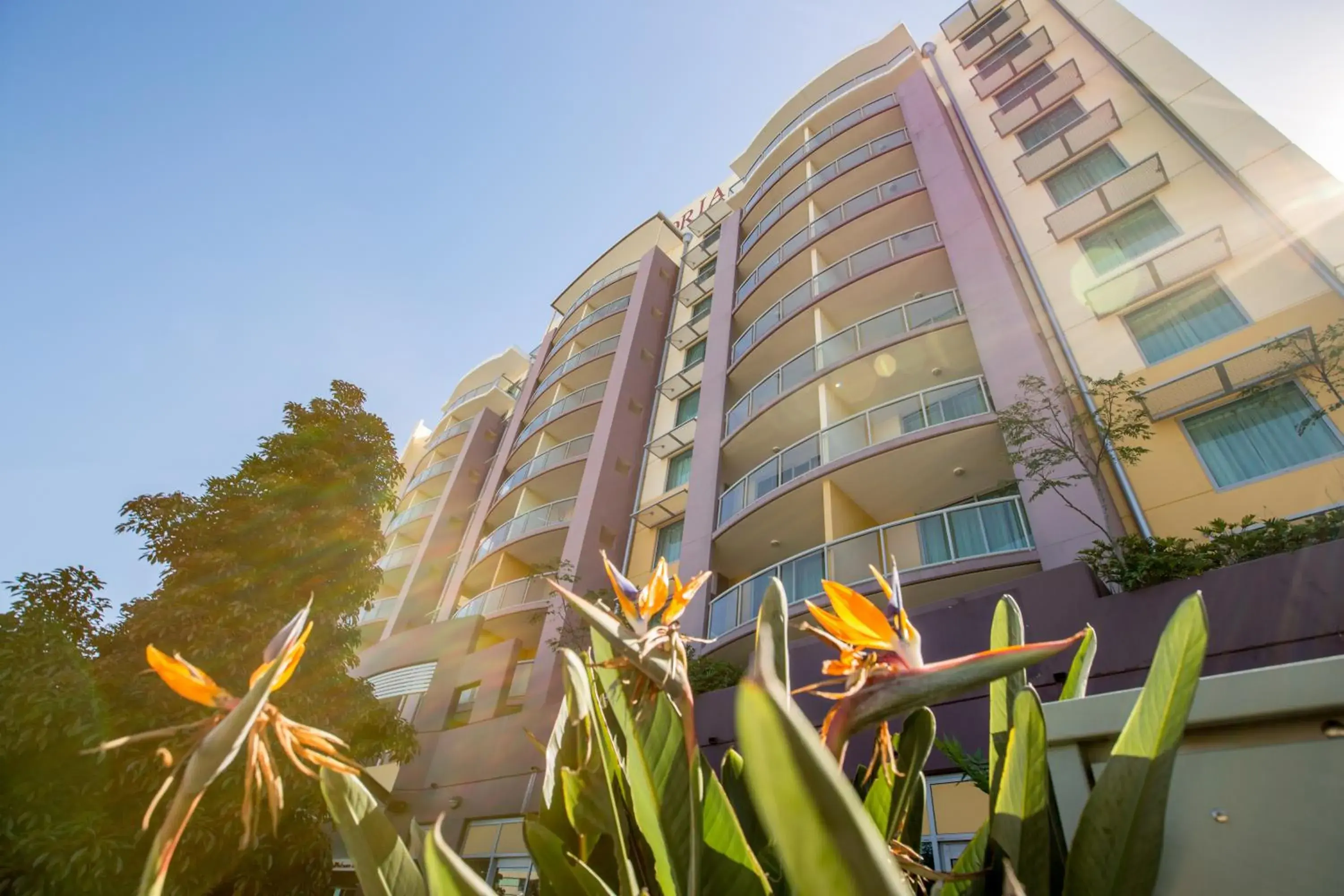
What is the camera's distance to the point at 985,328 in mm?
11070

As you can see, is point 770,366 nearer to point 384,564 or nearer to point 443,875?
point 443,875

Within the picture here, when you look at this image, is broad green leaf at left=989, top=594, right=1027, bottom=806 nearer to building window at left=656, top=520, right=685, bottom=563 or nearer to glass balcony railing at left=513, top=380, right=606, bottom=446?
building window at left=656, top=520, right=685, bottom=563

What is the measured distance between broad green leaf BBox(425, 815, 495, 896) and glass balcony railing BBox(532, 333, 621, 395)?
832 inches

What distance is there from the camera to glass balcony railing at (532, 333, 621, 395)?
22.1 meters

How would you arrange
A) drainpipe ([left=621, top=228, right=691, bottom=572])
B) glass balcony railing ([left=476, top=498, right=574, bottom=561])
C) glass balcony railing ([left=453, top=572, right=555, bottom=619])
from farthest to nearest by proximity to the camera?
1. glass balcony railing ([left=476, top=498, right=574, bottom=561])
2. drainpipe ([left=621, top=228, right=691, bottom=572])
3. glass balcony railing ([left=453, top=572, right=555, bottom=619])

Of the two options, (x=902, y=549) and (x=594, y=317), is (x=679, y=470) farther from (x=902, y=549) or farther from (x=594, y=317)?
(x=594, y=317)

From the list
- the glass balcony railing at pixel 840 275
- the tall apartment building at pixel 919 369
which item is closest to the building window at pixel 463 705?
the tall apartment building at pixel 919 369

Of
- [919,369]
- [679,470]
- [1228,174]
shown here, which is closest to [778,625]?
[919,369]

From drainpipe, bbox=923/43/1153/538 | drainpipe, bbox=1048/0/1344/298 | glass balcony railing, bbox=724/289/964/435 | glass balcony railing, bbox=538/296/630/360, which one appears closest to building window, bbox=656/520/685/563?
glass balcony railing, bbox=724/289/964/435

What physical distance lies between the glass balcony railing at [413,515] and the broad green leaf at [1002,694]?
27.2 m

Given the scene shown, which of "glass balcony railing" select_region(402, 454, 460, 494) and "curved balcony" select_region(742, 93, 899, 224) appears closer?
"curved balcony" select_region(742, 93, 899, 224)

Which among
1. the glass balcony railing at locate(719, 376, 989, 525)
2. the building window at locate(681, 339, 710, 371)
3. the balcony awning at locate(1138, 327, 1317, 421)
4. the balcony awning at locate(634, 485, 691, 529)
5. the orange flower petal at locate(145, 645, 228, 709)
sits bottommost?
the orange flower petal at locate(145, 645, 228, 709)

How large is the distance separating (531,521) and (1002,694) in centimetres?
1758

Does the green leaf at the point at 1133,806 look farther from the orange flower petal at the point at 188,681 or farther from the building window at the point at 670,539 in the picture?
the building window at the point at 670,539
